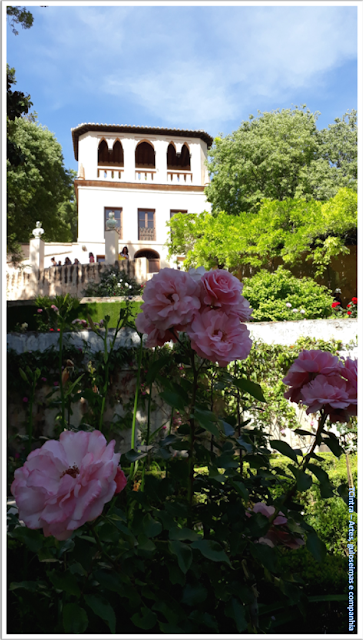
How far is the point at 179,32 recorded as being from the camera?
1.68m

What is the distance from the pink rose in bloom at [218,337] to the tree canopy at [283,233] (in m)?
12.6

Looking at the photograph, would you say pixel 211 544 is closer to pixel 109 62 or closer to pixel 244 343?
pixel 244 343

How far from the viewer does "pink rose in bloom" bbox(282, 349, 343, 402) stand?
111 centimetres

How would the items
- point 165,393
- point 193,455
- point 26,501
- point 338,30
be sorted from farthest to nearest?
point 338,30 < point 193,455 < point 165,393 < point 26,501

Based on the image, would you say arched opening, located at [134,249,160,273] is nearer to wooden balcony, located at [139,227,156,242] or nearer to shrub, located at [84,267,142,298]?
wooden balcony, located at [139,227,156,242]

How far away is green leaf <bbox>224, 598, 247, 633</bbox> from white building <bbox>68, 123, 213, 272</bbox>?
19.6 meters

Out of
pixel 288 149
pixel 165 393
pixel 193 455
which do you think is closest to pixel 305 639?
pixel 193 455

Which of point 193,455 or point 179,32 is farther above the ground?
point 179,32

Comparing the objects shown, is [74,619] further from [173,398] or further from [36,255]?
[36,255]

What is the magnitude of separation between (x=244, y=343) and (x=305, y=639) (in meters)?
0.72

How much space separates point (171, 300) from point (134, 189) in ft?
71.5

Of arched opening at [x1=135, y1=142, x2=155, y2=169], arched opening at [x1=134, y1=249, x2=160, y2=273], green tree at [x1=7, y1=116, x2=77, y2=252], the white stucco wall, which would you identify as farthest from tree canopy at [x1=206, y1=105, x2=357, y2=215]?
green tree at [x1=7, y1=116, x2=77, y2=252]

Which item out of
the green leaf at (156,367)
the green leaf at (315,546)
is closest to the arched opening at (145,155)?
the green leaf at (156,367)

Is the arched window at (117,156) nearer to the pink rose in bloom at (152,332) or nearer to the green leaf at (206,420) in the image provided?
the pink rose in bloom at (152,332)
